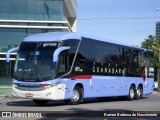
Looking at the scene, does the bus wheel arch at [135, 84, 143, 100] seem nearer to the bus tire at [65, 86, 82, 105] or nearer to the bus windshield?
the bus tire at [65, 86, 82, 105]

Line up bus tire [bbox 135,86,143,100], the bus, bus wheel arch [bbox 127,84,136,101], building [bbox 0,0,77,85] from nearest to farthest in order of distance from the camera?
the bus, bus wheel arch [bbox 127,84,136,101], bus tire [bbox 135,86,143,100], building [bbox 0,0,77,85]

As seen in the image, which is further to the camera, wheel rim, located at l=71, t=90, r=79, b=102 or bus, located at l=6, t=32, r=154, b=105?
wheel rim, located at l=71, t=90, r=79, b=102

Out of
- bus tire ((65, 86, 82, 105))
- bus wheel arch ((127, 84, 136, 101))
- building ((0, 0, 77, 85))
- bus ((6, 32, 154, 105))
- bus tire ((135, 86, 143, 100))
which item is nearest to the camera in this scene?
bus ((6, 32, 154, 105))

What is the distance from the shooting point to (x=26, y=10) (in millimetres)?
57156

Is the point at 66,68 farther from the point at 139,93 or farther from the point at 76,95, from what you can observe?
the point at 139,93

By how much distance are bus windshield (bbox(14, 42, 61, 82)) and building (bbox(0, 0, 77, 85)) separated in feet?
119

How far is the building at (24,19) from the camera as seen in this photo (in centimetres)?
5700

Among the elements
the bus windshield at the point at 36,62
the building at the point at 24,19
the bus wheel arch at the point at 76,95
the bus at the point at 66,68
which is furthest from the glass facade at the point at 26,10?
the bus windshield at the point at 36,62

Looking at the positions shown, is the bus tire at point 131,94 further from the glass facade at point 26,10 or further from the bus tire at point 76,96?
the glass facade at point 26,10

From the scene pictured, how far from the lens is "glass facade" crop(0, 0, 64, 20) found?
57.0 metres

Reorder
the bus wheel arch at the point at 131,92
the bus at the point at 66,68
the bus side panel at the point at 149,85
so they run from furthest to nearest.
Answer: the bus side panel at the point at 149,85 → the bus wheel arch at the point at 131,92 → the bus at the point at 66,68

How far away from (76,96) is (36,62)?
114 inches

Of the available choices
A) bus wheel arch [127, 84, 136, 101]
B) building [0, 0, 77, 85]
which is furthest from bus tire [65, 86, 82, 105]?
building [0, 0, 77, 85]

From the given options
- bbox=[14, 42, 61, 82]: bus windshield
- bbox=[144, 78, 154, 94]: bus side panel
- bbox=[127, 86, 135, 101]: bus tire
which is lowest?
bbox=[127, 86, 135, 101]: bus tire
